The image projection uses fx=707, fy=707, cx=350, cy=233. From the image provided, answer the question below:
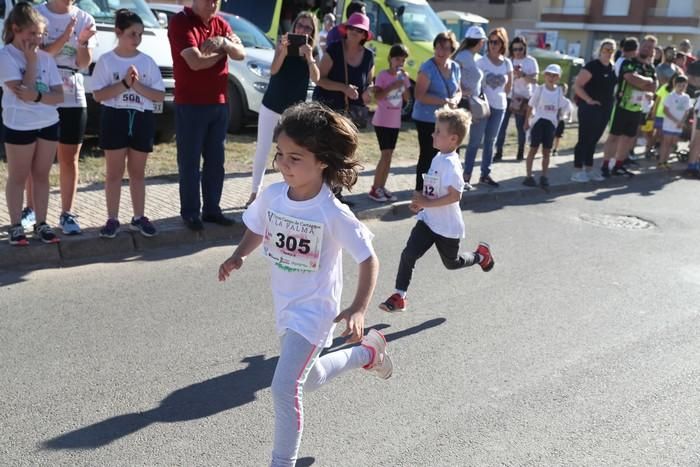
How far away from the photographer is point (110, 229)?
611 centimetres

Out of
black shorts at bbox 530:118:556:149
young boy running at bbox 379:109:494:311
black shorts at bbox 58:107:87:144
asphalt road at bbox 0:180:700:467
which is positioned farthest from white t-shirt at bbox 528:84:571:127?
black shorts at bbox 58:107:87:144

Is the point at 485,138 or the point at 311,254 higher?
the point at 311,254

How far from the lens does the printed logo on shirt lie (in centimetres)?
298

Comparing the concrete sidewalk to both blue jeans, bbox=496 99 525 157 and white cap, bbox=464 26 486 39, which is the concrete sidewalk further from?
white cap, bbox=464 26 486 39

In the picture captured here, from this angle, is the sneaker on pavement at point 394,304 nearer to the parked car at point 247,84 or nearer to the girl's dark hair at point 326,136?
the girl's dark hair at point 326,136

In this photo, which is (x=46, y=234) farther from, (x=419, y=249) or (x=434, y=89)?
(x=434, y=89)

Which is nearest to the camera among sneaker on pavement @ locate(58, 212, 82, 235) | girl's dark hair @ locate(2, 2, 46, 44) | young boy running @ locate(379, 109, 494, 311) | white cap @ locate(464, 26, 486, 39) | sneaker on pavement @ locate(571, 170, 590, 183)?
young boy running @ locate(379, 109, 494, 311)

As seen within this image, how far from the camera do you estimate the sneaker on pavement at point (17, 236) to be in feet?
18.4

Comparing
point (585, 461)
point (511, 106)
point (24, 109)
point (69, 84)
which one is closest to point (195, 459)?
point (585, 461)

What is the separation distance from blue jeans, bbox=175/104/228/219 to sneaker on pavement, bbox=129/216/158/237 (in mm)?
388

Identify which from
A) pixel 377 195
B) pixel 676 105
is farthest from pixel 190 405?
pixel 676 105

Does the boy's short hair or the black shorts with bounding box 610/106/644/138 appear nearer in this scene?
the boy's short hair

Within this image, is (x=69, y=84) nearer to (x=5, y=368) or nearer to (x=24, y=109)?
(x=24, y=109)

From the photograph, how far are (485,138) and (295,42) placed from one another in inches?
157
